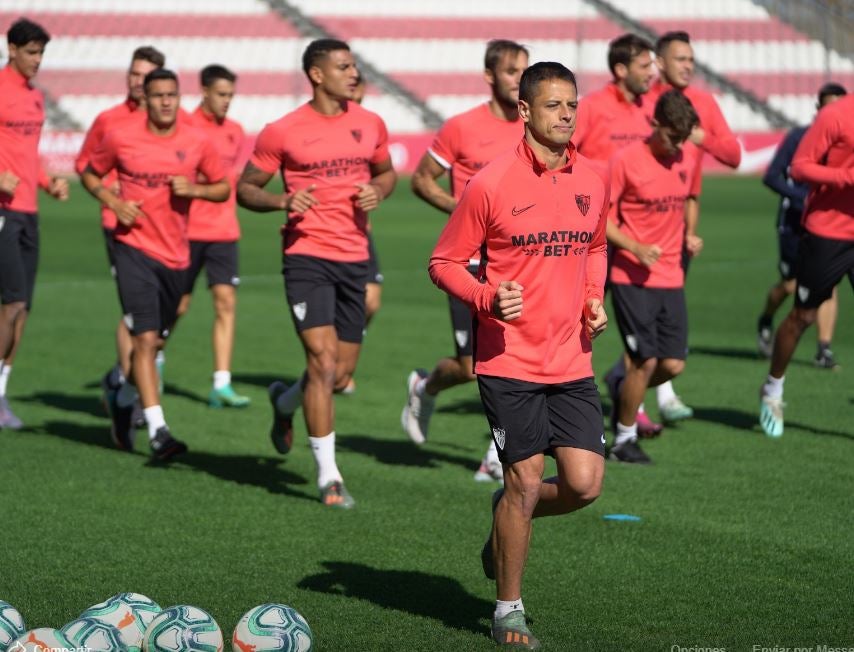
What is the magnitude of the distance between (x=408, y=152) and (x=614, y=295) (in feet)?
100

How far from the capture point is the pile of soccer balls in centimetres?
504

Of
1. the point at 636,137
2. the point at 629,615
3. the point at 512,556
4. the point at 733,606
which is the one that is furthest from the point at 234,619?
the point at 636,137

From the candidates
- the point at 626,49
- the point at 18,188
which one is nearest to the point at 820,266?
the point at 626,49

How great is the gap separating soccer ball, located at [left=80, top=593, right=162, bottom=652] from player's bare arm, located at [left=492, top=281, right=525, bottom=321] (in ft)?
5.70

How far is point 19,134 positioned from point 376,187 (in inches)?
131

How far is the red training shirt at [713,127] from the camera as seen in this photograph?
34.1 feet

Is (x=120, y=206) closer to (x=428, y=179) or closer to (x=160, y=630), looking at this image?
(x=428, y=179)

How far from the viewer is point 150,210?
977 centimetres

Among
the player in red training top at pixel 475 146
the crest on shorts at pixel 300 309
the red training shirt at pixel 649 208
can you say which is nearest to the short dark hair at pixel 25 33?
the player in red training top at pixel 475 146

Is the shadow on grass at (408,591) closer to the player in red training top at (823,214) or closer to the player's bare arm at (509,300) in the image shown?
the player's bare arm at (509,300)

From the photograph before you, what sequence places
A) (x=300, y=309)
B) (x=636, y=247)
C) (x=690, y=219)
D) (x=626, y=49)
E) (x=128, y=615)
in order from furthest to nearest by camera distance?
1. (x=690, y=219)
2. (x=626, y=49)
3. (x=636, y=247)
4. (x=300, y=309)
5. (x=128, y=615)

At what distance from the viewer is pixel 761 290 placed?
62.9 feet

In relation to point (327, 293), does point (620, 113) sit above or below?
above

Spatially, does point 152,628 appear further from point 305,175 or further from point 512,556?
point 305,175
